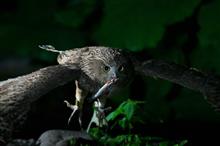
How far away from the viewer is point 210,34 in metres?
3.90

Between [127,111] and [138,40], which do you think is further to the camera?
[138,40]

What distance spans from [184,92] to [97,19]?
74cm

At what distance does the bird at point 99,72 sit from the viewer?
294cm

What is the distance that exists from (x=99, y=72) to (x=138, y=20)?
107 cm

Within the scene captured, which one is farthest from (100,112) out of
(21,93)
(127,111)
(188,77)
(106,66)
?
(21,93)

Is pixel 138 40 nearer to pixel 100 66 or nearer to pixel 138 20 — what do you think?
pixel 138 20

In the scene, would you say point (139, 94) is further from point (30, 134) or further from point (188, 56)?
point (30, 134)

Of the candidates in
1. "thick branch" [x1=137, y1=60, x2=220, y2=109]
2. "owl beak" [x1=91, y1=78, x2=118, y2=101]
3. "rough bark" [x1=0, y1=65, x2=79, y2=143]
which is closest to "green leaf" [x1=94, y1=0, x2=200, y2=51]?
"thick branch" [x1=137, y1=60, x2=220, y2=109]

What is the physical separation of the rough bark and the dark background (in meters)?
0.82

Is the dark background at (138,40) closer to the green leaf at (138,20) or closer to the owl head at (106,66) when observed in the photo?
the green leaf at (138,20)

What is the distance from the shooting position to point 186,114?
13.5 ft

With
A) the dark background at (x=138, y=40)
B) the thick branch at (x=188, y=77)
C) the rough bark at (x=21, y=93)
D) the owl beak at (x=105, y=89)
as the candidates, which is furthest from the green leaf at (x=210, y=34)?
the rough bark at (x=21, y=93)

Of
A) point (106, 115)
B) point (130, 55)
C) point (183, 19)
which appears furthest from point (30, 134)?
point (183, 19)

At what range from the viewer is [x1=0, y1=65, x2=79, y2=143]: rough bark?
2516 millimetres
